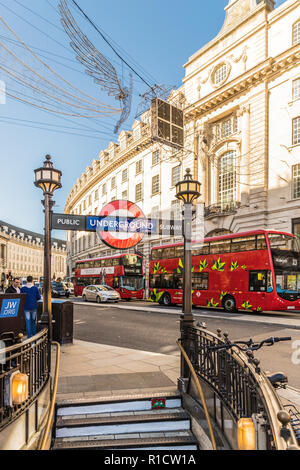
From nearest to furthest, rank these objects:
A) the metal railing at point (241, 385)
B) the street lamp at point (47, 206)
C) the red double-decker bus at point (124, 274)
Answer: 1. the metal railing at point (241, 385)
2. the street lamp at point (47, 206)
3. the red double-decker bus at point (124, 274)

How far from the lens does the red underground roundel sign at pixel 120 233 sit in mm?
6547

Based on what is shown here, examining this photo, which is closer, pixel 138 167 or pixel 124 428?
pixel 124 428

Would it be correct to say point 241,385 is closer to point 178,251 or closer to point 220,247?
point 220,247

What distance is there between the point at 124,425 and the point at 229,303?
15671 millimetres

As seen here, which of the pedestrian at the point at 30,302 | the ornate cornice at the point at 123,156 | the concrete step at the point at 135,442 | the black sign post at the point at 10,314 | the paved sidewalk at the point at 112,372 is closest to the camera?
the concrete step at the point at 135,442

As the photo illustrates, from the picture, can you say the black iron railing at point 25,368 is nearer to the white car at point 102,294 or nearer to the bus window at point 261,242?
the bus window at point 261,242

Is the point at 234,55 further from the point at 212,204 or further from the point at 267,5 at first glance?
the point at 212,204

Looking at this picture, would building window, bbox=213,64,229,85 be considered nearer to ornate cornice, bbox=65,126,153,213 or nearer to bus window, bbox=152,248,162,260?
ornate cornice, bbox=65,126,153,213

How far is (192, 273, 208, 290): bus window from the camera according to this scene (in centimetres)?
2160

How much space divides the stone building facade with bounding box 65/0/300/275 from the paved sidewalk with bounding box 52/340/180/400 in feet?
62.2

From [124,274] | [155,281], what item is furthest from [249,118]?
[124,274]

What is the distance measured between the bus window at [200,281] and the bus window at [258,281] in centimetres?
365

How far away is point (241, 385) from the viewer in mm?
4773

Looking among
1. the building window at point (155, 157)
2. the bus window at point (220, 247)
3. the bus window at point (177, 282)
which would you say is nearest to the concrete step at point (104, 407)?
the bus window at point (220, 247)
